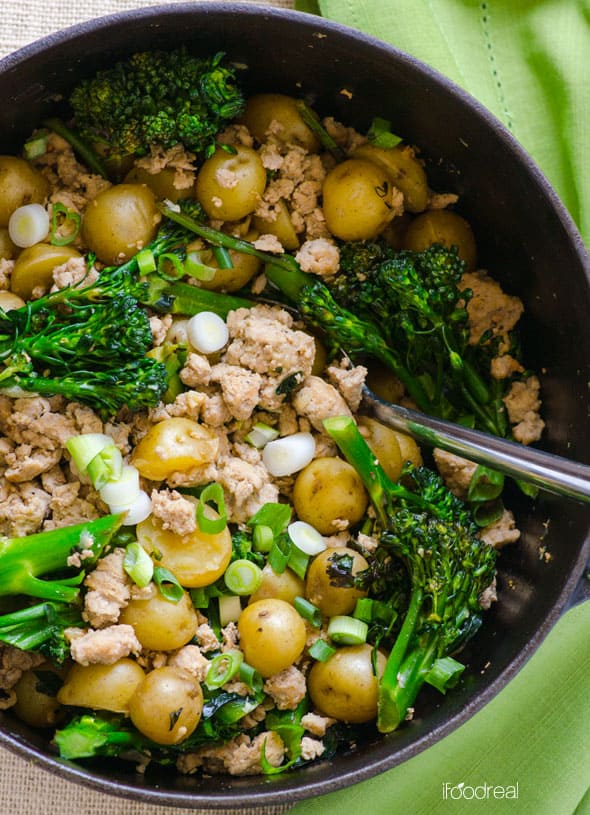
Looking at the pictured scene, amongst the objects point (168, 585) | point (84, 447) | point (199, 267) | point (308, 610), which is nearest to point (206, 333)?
point (199, 267)

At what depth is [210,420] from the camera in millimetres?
2270

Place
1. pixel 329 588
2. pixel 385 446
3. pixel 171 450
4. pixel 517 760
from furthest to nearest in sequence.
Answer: pixel 517 760, pixel 385 446, pixel 329 588, pixel 171 450

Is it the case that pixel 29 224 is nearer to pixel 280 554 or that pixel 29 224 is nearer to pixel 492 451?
pixel 280 554

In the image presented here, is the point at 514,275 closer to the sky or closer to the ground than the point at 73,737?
closer to the sky

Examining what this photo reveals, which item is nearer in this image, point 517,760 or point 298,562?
point 298,562

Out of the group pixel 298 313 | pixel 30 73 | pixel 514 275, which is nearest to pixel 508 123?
pixel 514 275

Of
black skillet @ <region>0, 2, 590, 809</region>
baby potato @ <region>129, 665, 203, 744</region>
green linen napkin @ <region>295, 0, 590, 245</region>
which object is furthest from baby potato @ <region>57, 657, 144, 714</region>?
green linen napkin @ <region>295, 0, 590, 245</region>

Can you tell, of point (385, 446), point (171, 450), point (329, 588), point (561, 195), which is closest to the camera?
point (171, 450)

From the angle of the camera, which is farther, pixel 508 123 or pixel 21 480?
pixel 508 123

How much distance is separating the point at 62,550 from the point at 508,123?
1736 mm

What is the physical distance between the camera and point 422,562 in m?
2.19

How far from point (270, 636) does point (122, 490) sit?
1.63 ft

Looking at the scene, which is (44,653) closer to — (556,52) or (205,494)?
(205,494)

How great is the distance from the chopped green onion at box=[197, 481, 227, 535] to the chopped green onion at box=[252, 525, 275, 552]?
118mm
